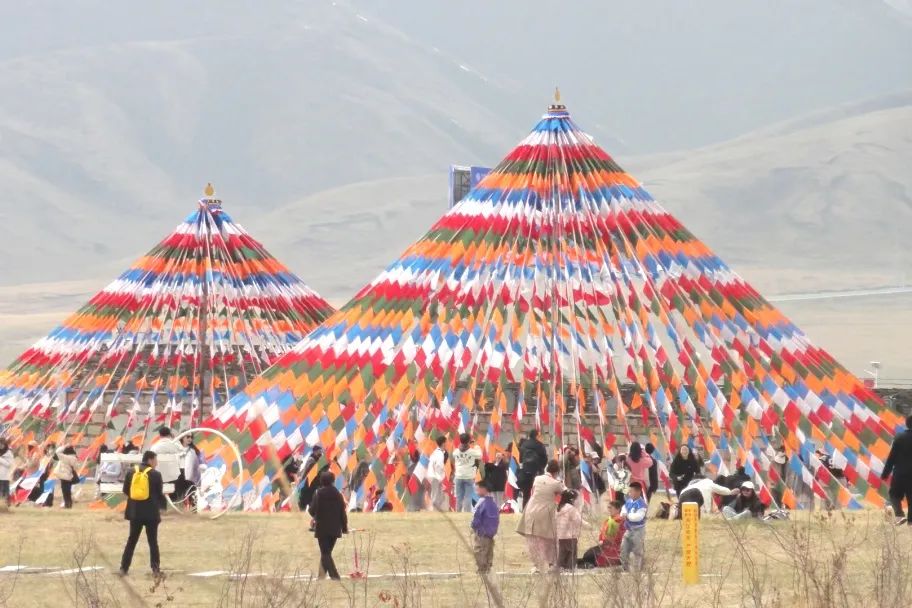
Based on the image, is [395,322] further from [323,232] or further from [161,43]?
[161,43]

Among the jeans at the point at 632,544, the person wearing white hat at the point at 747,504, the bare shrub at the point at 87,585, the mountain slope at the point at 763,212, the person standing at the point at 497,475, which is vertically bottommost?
the bare shrub at the point at 87,585

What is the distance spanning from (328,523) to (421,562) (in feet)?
7.41

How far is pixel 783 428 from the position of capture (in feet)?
77.0

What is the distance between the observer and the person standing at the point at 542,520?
16297 millimetres

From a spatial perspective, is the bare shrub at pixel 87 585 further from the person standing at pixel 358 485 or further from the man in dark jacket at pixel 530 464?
the man in dark jacket at pixel 530 464

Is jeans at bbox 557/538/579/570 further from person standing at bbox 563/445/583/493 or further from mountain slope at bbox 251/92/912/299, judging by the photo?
mountain slope at bbox 251/92/912/299

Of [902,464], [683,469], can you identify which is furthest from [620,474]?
[902,464]

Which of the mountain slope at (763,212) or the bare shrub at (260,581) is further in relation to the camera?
the mountain slope at (763,212)

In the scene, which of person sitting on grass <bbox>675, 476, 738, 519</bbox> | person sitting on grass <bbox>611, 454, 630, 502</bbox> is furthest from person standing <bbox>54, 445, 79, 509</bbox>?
person sitting on grass <bbox>675, 476, 738, 519</bbox>

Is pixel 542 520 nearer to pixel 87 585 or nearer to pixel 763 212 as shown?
pixel 87 585

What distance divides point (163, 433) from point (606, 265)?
6.76 m

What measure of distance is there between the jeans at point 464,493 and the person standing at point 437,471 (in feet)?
2.10

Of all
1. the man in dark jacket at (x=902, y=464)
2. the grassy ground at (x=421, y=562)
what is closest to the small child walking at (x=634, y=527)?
the grassy ground at (x=421, y=562)

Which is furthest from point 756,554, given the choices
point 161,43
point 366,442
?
point 161,43
